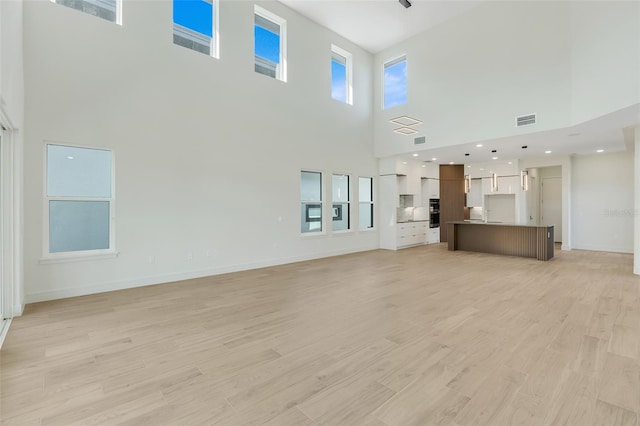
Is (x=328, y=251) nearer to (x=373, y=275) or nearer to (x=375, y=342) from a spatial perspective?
(x=373, y=275)

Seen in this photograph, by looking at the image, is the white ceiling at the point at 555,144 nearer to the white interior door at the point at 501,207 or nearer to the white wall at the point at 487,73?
the white wall at the point at 487,73

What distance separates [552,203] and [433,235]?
4.40 metres

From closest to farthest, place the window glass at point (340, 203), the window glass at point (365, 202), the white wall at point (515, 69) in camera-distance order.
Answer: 1. the white wall at point (515, 69)
2. the window glass at point (340, 203)
3. the window glass at point (365, 202)

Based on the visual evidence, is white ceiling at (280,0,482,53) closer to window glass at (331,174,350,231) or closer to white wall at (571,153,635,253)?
window glass at (331,174,350,231)

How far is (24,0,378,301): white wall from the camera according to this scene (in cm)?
446

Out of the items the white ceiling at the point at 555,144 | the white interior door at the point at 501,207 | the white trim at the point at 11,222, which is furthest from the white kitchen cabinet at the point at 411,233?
the white trim at the point at 11,222

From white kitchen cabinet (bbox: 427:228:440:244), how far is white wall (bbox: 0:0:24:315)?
1038cm

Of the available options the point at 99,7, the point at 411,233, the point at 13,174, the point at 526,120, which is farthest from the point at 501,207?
the point at 13,174

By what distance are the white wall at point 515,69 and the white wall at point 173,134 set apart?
2967 mm

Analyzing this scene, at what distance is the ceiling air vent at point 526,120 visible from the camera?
653 centimetres

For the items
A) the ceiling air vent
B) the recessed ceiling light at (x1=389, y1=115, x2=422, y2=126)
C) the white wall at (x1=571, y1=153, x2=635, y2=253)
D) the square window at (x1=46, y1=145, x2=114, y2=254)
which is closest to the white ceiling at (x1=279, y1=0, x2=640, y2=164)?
the ceiling air vent

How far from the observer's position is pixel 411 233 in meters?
10.0

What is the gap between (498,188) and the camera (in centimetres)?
1025

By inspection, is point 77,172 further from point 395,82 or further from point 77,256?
point 395,82
